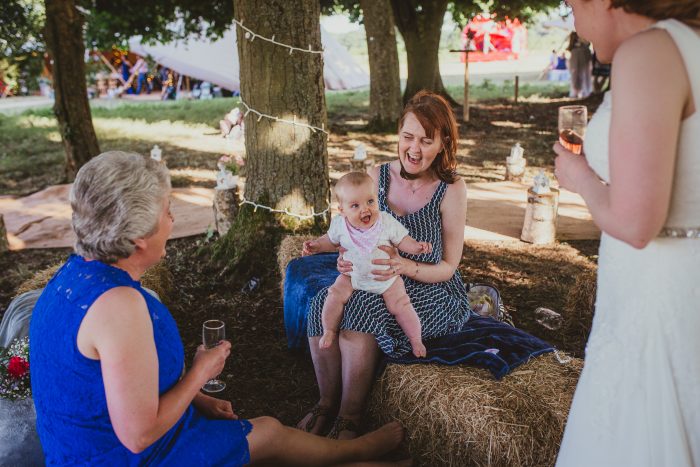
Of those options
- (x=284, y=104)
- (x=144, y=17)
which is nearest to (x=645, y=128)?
(x=284, y=104)

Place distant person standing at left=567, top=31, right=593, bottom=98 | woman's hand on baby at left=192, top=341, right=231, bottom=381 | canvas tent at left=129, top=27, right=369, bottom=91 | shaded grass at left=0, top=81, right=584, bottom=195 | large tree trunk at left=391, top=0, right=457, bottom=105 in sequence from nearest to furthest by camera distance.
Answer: woman's hand on baby at left=192, top=341, right=231, bottom=381 → shaded grass at left=0, top=81, right=584, bottom=195 → large tree trunk at left=391, top=0, right=457, bottom=105 → distant person standing at left=567, top=31, right=593, bottom=98 → canvas tent at left=129, top=27, right=369, bottom=91

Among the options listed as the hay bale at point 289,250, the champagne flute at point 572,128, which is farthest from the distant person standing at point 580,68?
the champagne flute at point 572,128

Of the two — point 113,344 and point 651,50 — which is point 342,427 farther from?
point 651,50

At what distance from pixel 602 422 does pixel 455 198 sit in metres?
1.70

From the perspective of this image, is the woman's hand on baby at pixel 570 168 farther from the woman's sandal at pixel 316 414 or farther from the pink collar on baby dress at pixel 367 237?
the woman's sandal at pixel 316 414

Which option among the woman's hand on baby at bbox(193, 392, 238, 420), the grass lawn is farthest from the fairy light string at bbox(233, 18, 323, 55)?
the woman's hand on baby at bbox(193, 392, 238, 420)

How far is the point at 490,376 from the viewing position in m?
2.78

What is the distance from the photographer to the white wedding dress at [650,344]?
1544 millimetres

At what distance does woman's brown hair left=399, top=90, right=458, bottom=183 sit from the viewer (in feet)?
10.3

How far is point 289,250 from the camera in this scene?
4398 mm

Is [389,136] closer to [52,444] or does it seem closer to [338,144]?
[338,144]

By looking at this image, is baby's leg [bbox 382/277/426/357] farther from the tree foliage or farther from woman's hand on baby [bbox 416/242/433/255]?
the tree foliage

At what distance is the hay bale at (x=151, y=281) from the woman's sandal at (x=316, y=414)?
1786 millimetres

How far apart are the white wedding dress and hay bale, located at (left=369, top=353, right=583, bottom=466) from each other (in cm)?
82
